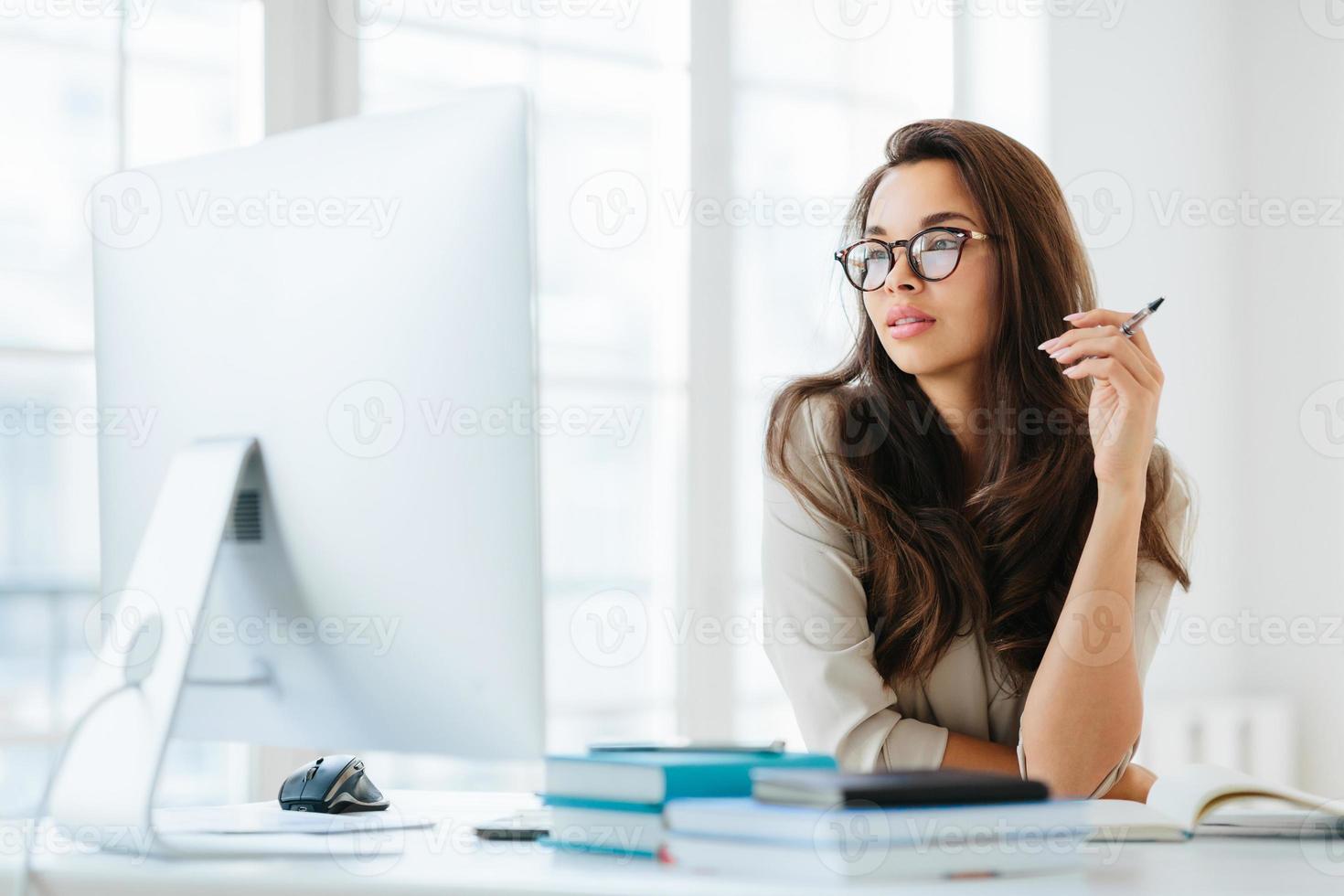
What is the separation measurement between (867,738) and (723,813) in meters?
0.74

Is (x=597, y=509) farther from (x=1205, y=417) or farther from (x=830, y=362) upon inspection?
(x=1205, y=417)

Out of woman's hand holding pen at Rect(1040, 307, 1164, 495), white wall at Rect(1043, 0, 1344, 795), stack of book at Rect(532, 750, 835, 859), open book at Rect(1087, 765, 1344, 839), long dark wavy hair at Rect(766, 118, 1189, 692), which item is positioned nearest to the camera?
stack of book at Rect(532, 750, 835, 859)

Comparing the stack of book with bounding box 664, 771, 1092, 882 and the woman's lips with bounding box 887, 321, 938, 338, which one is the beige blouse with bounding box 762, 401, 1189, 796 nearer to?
the woman's lips with bounding box 887, 321, 938, 338

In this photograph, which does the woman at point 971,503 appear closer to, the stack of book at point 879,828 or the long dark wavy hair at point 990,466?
the long dark wavy hair at point 990,466

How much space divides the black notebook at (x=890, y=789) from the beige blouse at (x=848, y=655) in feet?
2.20

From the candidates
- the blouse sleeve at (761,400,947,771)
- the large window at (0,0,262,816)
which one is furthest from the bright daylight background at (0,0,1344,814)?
the blouse sleeve at (761,400,947,771)

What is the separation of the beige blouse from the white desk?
551mm

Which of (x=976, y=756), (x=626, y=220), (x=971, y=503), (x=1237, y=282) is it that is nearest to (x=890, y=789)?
(x=976, y=756)

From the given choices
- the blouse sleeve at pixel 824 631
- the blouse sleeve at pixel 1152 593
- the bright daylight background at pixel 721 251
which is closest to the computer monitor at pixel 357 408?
the blouse sleeve at pixel 824 631

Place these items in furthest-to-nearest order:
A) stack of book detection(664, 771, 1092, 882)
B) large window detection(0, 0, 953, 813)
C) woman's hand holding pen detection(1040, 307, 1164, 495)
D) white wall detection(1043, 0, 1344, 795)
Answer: white wall detection(1043, 0, 1344, 795) → large window detection(0, 0, 953, 813) → woman's hand holding pen detection(1040, 307, 1164, 495) → stack of book detection(664, 771, 1092, 882)

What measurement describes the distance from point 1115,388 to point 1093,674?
32cm

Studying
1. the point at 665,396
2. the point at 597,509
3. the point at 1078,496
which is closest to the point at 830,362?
the point at 665,396

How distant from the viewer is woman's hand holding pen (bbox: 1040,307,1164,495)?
4.61ft

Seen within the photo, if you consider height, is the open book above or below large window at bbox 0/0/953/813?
below
